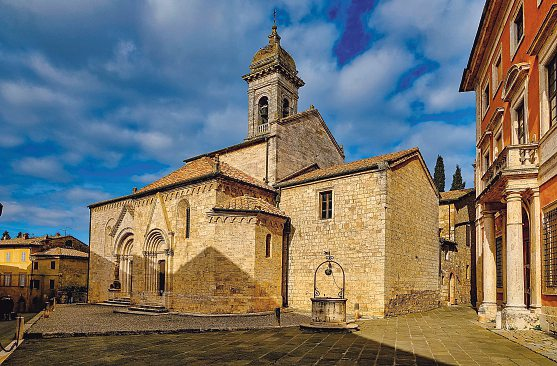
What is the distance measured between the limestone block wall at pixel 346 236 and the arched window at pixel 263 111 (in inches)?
314

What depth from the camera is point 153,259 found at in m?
22.9

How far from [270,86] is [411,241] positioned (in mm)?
14106

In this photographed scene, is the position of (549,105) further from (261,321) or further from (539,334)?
(261,321)

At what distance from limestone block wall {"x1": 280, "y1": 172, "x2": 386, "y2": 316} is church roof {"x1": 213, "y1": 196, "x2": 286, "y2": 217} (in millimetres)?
1572

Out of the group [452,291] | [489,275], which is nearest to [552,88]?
[489,275]

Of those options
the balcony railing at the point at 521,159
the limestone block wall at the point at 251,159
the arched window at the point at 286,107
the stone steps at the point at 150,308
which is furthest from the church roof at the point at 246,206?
the balcony railing at the point at 521,159

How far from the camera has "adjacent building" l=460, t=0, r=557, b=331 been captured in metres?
11.0

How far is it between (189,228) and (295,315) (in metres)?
6.54

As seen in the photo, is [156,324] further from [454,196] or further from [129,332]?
[454,196]

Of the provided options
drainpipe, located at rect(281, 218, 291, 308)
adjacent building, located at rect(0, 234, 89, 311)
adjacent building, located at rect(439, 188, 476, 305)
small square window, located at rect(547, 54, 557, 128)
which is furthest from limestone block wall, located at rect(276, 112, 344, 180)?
adjacent building, located at rect(0, 234, 89, 311)

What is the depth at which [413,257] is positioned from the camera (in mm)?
20656

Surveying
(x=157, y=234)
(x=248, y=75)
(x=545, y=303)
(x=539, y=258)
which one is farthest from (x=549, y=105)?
(x=248, y=75)

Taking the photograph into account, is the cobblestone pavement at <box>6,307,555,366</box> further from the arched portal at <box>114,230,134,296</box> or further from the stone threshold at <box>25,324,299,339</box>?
the arched portal at <box>114,230,134,296</box>

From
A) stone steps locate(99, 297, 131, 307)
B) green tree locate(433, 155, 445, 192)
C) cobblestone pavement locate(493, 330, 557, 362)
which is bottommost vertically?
stone steps locate(99, 297, 131, 307)
